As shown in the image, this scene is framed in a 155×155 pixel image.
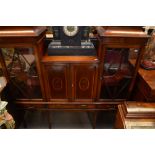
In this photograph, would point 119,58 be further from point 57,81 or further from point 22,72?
point 22,72

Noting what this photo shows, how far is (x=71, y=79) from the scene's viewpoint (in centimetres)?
135

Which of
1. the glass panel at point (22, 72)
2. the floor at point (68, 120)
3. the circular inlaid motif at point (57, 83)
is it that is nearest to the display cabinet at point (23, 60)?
the glass panel at point (22, 72)

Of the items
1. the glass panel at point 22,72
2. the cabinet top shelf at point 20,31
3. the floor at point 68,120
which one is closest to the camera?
the cabinet top shelf at point 20,31

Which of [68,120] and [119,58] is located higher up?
[119,58]

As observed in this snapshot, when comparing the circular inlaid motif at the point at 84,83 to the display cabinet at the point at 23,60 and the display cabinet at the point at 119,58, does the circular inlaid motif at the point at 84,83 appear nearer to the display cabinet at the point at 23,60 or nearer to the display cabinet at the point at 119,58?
the display cabinet at the point at 119,58

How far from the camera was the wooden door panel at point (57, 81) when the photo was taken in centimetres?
130

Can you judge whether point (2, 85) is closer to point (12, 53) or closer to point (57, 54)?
point (12, 53)

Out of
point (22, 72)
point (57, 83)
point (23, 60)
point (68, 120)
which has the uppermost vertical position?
point (23, 60)

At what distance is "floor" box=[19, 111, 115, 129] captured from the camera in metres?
1.75

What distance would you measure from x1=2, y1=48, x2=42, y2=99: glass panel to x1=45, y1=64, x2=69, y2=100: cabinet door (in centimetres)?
11

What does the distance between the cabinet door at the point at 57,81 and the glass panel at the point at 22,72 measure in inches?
4.4

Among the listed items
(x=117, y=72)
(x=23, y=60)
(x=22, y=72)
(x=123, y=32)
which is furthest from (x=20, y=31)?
(x=117, y=72)
